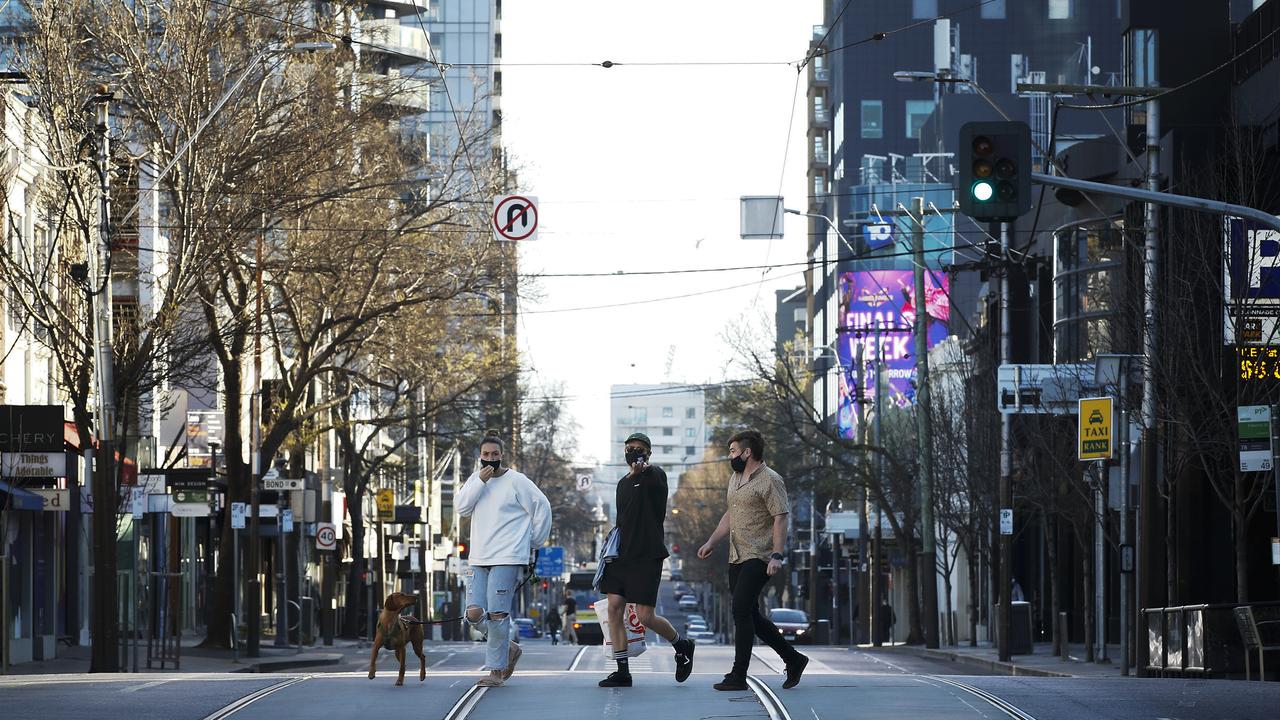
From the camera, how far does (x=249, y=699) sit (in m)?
14.7

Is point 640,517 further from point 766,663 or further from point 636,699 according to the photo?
point 766,663

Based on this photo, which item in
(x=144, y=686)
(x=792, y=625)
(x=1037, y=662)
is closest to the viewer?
(x=144, y=686)

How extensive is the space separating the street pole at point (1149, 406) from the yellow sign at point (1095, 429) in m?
0.50

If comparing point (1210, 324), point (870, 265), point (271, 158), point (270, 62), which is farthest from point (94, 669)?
point (870, 265)

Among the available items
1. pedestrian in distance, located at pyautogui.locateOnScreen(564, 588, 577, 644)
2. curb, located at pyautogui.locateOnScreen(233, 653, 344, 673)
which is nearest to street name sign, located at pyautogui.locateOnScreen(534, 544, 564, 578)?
pedestrian in distance, located at pyautogui.locateOnScreen(564, 588, 577, 644)

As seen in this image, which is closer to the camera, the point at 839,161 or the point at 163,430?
the point at 163,430

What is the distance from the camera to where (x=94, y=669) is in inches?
1013

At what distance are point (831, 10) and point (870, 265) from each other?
13.9m

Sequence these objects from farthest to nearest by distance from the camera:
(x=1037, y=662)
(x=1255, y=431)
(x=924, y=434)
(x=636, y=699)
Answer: (x=924, y=434) → (x=1037, y=662) → (x=1255, y=431) → (x=636, y=699)

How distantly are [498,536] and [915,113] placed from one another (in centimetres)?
9358

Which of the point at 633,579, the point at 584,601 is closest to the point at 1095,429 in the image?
the point at 633,579

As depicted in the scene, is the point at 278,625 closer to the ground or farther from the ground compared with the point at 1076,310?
closer to the ground

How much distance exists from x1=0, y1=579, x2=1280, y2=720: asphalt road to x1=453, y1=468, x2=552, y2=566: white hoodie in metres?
0.96

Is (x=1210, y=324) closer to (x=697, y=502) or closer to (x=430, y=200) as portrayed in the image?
(x=430, y=200)
